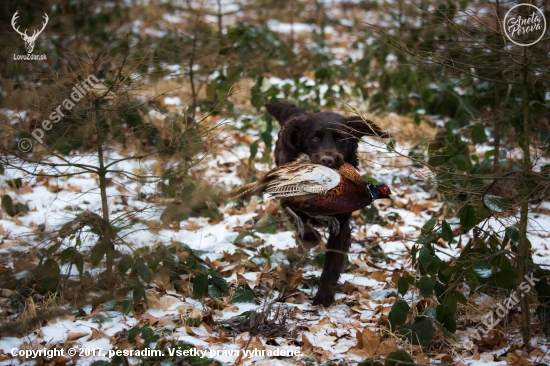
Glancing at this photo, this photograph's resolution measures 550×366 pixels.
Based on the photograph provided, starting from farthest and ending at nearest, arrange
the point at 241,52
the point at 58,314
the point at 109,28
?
1. the point at 109,28
2. the point at 241,52
3. the point at 58,314

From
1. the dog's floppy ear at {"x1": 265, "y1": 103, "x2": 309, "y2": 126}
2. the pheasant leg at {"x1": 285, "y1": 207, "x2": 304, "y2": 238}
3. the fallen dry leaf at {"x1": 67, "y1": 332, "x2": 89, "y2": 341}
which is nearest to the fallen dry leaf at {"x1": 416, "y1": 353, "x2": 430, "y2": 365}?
the pheasant leg at {"x1": 285, "y1": 207, "x2": 304, "y2": 238}

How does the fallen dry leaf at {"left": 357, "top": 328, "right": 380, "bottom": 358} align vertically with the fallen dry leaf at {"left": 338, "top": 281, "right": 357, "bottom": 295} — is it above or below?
below

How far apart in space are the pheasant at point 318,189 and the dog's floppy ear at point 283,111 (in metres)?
1.16

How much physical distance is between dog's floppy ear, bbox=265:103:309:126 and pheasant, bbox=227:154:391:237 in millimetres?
1164

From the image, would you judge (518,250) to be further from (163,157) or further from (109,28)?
(109,28)

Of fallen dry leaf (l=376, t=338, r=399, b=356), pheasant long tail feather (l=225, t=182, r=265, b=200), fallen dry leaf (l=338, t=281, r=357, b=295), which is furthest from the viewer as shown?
fallen dry leaf (l=338, t=281, r=357, b=295)

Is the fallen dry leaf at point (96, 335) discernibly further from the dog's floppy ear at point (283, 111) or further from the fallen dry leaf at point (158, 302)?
the dog's floppy ear at point (283, 111)

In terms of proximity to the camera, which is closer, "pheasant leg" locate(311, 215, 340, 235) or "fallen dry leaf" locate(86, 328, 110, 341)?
"fallen dry leaf" locate(86, 328, 110, 341)

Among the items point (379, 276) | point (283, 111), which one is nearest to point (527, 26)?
point (379, 276)

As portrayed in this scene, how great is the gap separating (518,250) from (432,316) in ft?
1.75

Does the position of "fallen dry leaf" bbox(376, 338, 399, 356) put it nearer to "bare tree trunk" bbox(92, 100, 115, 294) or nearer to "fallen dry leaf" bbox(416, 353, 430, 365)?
"fallen dry leaf" bbox(416, 353, 430, 365)

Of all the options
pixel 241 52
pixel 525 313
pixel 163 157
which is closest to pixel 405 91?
pixel 241 52

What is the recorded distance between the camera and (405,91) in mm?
6254

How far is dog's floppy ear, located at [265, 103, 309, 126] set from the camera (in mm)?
4574
